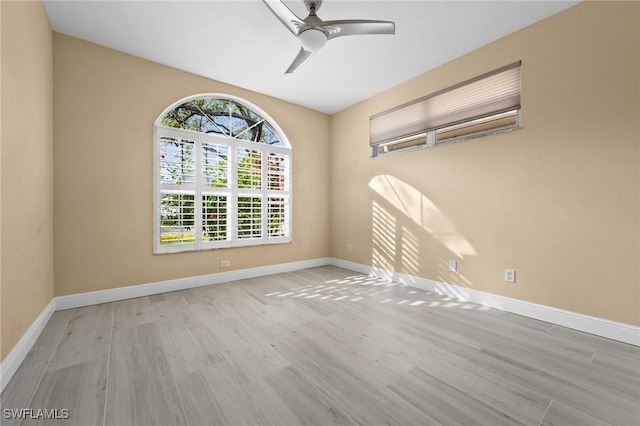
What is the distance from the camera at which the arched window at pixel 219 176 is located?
3.24 meters

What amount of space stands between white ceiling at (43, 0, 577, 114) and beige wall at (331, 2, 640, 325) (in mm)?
337

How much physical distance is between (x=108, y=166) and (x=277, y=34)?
91.9 inches

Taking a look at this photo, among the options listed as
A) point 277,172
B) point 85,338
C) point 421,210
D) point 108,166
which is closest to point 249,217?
point 277,172

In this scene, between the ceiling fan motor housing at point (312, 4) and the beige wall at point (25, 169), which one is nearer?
the beige wall at point (25, 169)

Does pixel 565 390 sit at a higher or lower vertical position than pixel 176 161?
lower

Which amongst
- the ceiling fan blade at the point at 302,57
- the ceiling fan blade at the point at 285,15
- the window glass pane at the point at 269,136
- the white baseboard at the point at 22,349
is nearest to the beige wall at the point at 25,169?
the white baseboard at the point at 22,349

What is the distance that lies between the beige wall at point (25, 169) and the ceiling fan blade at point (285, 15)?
5.34 ft

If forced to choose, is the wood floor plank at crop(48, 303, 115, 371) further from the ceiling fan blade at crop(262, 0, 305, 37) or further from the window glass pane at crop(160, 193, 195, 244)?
the ceiling fan blade at crop(262, 0, 305, 37)

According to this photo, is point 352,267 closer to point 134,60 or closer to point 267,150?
point 267,150

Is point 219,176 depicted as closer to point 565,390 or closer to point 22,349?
point 22,349

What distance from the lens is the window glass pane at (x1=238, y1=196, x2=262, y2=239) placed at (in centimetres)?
385

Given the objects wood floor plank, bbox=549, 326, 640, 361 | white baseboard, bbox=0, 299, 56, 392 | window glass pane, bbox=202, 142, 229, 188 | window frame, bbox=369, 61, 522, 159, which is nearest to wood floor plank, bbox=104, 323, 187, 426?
white baseboard, bbox=0, 299, 56, 392

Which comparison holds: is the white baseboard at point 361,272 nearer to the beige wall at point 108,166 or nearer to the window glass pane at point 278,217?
the beige wall at point 108,166

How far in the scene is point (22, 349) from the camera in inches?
68.9
